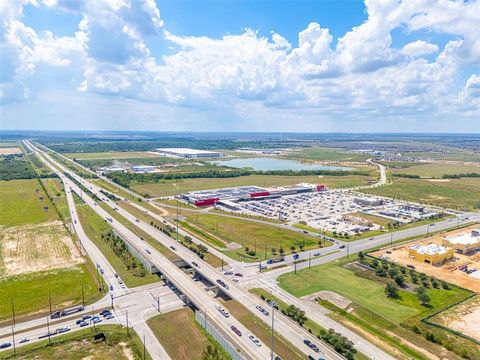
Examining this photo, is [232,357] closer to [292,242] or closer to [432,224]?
[292,242]

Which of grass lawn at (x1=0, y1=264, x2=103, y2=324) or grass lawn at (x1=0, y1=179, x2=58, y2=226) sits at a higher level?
grass lawn at (x1=0, y1=264, x2=103, y2=324)

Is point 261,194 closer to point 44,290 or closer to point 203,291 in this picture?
point 203,291

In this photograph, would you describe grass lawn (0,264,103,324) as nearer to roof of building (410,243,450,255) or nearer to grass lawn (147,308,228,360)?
grass lawn (147,308,228,360)

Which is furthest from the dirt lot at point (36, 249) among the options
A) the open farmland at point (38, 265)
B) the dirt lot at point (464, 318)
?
the dirt lot at point (464, 318)

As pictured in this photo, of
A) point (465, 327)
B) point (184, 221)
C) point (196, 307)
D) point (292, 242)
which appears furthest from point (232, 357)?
point (184, 221)

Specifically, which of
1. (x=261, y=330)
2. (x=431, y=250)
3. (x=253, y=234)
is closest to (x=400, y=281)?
(x=431, y=250)

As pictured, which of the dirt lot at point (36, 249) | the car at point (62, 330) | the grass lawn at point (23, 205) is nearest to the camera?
the car at point (62, 330)

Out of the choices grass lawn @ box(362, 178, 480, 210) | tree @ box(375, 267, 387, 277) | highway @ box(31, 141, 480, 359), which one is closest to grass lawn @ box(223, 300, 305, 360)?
highway @ box(31, 141, 480, 359)

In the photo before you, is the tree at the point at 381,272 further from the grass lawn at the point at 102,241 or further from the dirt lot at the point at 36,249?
the dirt lot at the point at 36,249
